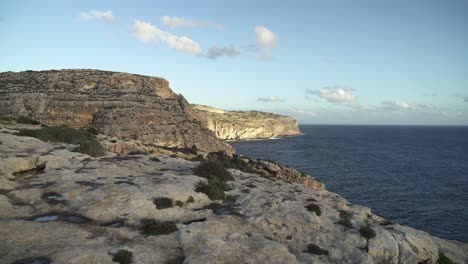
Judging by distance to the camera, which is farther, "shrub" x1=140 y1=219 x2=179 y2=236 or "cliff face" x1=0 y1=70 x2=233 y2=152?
"cliff face" x1=0 y1=70 x2=233 y2=152

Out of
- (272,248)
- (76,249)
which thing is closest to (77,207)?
(76,249)

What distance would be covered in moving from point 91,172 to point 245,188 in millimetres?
10683

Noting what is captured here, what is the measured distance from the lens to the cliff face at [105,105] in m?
94.0

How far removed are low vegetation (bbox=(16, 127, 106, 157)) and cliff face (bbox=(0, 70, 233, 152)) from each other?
2258 inches

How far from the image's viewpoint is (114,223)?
54.1 feet

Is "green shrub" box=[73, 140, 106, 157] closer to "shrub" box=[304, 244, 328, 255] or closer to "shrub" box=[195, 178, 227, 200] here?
"shrub" box=[195, 178, 227, 200]

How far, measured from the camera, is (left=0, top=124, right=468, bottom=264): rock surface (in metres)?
14.1

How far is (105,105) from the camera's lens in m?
102

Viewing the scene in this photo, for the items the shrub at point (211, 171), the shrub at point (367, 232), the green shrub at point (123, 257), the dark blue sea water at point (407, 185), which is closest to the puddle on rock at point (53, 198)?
the green shrub at point (123, 257)

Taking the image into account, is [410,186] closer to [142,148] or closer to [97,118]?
[142,148]

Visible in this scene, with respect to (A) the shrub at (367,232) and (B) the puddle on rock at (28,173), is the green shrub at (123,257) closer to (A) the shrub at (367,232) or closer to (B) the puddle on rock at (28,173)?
(B) the puddle on rock at (28,173)

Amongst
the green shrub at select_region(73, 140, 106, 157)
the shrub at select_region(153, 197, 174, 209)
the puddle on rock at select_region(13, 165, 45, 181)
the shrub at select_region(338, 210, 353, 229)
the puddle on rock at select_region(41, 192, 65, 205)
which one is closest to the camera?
the puddle on rock at select_region(41, 192, 65, 205)

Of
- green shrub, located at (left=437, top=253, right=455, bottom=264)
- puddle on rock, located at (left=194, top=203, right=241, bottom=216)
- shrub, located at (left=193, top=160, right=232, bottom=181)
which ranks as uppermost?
shrub, located at (left=193, top=160, right=232, bottom=181)

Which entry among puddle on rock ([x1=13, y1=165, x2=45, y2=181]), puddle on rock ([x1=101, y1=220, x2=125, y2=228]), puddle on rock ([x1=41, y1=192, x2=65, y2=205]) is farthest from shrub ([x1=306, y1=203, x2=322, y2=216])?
puddle on rock ([x1=13, y1=165, x2=45, y2=181])
